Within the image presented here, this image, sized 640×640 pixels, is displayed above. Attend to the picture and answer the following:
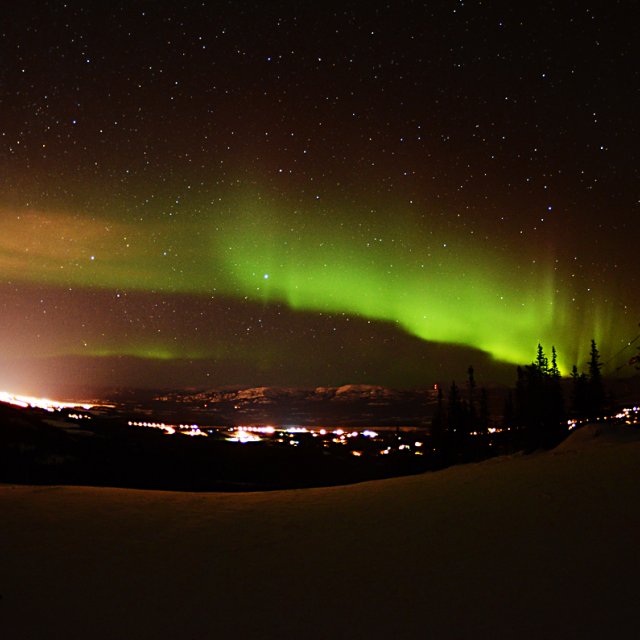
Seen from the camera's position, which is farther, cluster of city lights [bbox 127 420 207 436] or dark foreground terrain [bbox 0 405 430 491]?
cluster of city lights [bbox 127 420 207 436]

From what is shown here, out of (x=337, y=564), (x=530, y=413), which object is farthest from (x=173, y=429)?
(x=337, y=564)

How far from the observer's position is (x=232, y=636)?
7.98 meters

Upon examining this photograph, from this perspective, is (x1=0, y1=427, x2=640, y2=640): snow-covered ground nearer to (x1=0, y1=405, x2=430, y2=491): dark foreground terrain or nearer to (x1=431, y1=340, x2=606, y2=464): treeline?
(x1=0, y1=405, x2=430, y2=491): dark foreground terrain

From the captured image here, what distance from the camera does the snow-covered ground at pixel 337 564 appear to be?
8.12 meters

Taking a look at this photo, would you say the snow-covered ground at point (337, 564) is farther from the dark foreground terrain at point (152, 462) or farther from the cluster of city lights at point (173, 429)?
the cluster of city lights at point (173, 429)

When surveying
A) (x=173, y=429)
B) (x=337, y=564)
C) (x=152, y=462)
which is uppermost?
(x=337, y=564)

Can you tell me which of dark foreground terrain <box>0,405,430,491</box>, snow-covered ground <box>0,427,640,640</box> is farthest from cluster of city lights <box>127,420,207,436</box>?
snow-covered ground <box>0,427,640,640</box>

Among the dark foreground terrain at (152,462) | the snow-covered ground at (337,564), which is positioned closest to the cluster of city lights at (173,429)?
the dark foreground terrain at (152,462)

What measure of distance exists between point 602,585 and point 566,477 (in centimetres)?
824

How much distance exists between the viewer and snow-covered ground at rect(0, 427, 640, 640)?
8.12 metres

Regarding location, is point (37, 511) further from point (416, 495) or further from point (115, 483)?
point (115, 483)

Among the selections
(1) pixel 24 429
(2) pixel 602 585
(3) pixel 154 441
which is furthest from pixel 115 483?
(2) pixel 602 585

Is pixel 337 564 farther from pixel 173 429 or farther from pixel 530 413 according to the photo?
pixel 173 429

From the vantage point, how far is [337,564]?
1076 centimetres
